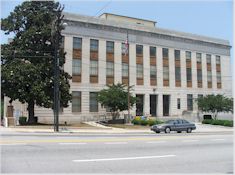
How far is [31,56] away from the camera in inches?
1300

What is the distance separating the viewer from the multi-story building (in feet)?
160

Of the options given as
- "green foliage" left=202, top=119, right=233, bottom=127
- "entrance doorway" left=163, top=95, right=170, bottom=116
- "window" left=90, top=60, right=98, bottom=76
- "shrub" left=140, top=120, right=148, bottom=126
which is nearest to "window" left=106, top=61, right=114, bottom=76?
"window" left=90, top=60, right=98, bottom=76

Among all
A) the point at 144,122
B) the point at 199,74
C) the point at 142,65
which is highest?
the point at 142,65

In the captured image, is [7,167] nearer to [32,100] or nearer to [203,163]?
[203,163]

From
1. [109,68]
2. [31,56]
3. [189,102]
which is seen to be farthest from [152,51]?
[31,56]

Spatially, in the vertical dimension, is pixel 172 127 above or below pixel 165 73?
below

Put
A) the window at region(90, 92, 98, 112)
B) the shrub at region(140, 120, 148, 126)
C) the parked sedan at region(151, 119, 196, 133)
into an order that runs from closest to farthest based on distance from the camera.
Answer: the parked sedan at region(151, 119, 196, 133), the shrub at region(140, 120, 148, 126), the window at region(90, 92, 98, 112)

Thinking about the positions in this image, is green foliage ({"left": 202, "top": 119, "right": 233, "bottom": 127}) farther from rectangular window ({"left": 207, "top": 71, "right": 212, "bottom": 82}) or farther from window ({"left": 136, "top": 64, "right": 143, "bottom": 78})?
rectangular window ({"left": 207, "top": 71, "right": 212, "bottom": 82})

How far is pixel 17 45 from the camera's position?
35812mm

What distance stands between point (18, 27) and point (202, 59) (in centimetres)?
3710

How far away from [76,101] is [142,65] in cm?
1326

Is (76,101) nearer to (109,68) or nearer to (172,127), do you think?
(109,68)

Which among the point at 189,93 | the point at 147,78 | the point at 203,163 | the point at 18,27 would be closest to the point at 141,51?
the point at 147,78

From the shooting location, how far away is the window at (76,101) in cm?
4784
